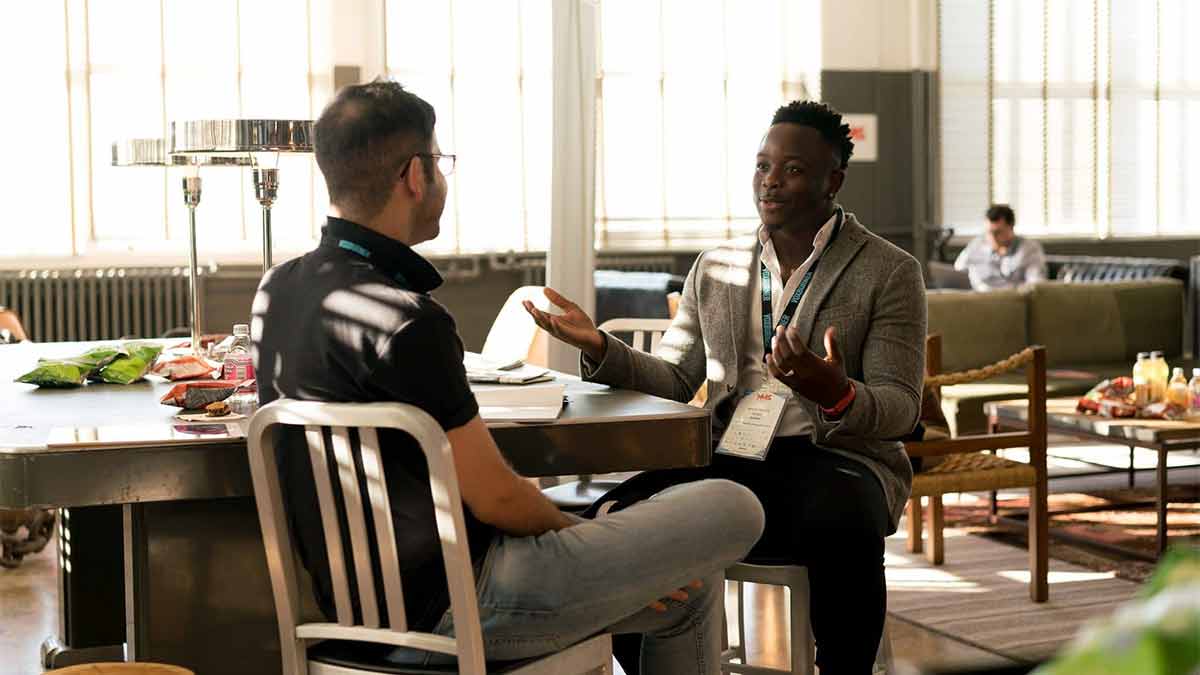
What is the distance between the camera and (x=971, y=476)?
453 centimetres

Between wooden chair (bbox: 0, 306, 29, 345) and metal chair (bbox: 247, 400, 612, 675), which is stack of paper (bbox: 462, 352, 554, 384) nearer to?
metal chair (bbox: 247, 400, 612, 675)

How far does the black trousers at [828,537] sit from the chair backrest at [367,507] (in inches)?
33.7

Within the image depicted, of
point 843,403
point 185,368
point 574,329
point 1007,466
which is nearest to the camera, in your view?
point 843,403

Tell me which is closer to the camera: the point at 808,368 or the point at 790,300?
the point at 808,368

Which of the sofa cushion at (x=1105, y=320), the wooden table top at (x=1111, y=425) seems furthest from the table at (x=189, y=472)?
the sofa cushion at (x=1105, y=320)

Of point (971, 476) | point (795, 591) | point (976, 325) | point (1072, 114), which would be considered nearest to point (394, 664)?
point (795, 591)

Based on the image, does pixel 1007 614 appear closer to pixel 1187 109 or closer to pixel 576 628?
pixel 576 628

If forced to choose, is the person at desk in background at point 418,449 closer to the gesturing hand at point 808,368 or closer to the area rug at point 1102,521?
the gesturing hand at point 808,368

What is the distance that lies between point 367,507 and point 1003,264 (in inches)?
342

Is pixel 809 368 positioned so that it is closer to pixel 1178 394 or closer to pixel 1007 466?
pixel 1007 466

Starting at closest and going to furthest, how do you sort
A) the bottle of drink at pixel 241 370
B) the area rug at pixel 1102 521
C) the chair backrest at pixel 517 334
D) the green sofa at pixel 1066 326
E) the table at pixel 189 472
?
the table at pixel 189 472, the bottle of drink at pixel 241 370, the chair backrest at pixel 517 334, the area rug at pixel 1102 521, the green sofa at pixel 1066 326

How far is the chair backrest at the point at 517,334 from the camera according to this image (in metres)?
4.41

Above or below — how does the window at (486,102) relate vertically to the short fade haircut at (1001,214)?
above

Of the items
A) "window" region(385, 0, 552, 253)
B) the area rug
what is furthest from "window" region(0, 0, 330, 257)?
the area rug
